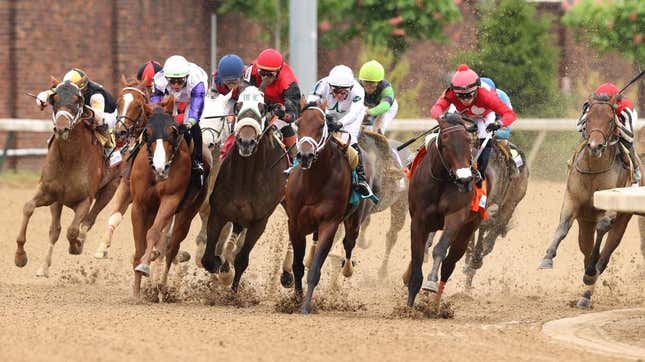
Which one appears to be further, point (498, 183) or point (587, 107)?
point (498, 183)

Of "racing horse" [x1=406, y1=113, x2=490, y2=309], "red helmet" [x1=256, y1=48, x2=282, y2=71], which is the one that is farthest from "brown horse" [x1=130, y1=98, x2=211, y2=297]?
"racing horse" [x1=406, y1=113, x2=490, y2=309]

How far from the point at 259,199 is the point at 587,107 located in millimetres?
2916

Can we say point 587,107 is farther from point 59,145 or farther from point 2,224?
point 2,224

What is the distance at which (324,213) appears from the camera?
11.4 meters

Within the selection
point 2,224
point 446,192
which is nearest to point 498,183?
point 446,192

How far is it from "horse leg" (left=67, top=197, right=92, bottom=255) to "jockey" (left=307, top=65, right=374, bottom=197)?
249 cm

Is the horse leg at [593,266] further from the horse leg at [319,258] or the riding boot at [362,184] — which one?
the horse leg at [319,258]

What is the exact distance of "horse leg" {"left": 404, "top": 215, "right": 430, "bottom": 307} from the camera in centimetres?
1129

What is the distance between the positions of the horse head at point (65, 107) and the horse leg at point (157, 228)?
1.55 meters

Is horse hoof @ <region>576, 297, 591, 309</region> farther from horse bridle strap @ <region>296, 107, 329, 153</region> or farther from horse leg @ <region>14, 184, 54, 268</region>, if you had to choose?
horse leg @ <region>14, 184, 54, 268</region>

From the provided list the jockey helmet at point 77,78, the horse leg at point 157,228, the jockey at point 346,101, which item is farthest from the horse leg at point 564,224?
the jockey helmet at point 77,78

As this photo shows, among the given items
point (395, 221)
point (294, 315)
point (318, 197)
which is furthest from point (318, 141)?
point (395, 221)

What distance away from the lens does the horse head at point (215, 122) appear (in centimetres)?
1270

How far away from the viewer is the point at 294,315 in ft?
36.1
